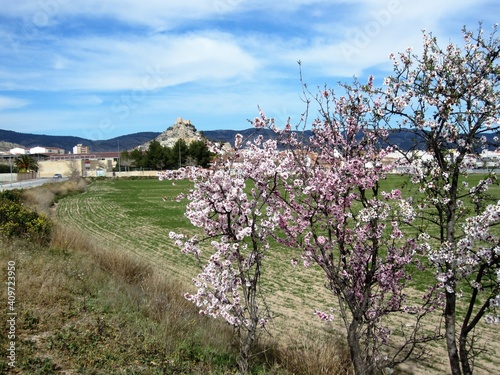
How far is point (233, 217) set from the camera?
20.3 ft

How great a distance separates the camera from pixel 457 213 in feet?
17.7

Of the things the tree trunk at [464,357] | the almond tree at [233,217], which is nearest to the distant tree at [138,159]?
the almond tree at [233,217]

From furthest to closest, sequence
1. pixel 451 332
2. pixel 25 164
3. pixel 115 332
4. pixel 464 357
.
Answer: pixel 25 164, pixel 115 332, pixel 451 332, pixel 464 357

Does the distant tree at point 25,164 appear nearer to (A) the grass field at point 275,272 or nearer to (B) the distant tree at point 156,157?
(B) the distant tree at point 156,157

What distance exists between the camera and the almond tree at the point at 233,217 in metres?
5.87

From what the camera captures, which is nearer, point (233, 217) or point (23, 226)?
point (233, 217)

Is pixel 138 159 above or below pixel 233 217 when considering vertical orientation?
above

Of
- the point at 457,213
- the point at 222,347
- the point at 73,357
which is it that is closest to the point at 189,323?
the point at 222,347

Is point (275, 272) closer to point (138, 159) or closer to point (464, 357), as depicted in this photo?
point (464, 357)

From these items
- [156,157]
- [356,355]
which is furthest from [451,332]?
[156,157]

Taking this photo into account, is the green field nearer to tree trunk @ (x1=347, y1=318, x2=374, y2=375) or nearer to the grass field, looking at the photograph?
Result: the grass field

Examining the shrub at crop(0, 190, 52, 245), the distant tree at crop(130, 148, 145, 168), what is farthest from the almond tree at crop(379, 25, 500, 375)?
the distant tree at crop(130, 148, 145, 168)

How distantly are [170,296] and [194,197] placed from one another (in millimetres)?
3521

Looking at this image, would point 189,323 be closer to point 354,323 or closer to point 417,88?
point 354,323
